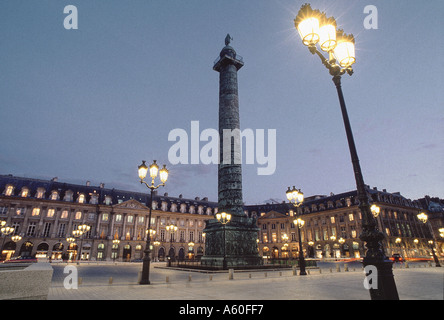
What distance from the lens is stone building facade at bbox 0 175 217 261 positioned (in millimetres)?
46688

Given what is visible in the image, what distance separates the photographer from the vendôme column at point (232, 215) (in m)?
23.3

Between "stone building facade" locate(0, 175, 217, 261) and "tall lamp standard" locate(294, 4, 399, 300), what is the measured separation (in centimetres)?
4270

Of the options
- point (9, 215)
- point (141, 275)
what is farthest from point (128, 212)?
point (141, 275)

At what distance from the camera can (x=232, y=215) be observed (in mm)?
24766

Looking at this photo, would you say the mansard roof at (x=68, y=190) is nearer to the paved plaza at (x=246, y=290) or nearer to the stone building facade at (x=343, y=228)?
the stone building facade at (x=343, y=228)

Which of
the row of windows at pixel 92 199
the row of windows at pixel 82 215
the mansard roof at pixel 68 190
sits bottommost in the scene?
the row of windows at pixel 82 215

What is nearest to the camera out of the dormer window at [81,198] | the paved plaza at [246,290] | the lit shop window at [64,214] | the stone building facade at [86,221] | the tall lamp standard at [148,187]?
the paved plaza at [246,290]

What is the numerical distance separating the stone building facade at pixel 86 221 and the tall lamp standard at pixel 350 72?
42703 mm

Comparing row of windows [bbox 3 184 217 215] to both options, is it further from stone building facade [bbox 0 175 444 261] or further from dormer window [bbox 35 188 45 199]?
stone building facade [bbox 0 175 444 261]

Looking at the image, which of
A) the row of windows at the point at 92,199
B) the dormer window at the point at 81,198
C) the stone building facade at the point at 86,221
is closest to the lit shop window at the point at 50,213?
the stone building facade at the point at 86,221

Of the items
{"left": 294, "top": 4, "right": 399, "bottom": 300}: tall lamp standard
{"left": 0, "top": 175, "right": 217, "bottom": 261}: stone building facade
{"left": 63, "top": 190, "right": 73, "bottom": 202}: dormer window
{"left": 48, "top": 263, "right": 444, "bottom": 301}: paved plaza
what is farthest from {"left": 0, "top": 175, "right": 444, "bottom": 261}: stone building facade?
{"left": 294, "top": 4, "right": 399, "bottom": 300}: tall lamp standard

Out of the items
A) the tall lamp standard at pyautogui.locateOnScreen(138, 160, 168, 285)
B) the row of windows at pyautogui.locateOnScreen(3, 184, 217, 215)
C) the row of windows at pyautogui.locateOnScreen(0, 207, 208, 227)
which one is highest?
the row of windows at pyautogui.locateOnScreen(3, 184, 217, 215)
